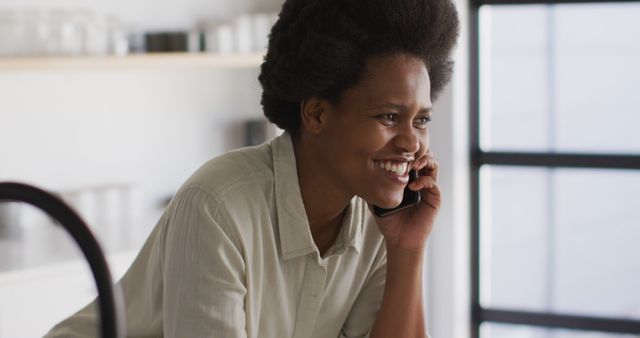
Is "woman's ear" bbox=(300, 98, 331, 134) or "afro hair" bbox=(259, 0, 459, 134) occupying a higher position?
"afro hair" bbox=(259, 0, 459, 134)

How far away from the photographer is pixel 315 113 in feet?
4.88

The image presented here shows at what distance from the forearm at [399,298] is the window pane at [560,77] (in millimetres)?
2588

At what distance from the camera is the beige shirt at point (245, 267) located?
1.35 m

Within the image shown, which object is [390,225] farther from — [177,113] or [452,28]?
[177,113]

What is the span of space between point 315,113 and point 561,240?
2876 millimetres

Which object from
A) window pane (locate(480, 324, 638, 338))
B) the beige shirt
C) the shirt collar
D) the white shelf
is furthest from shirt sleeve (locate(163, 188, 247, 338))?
window pane (locate(480, 324, 638, 338))

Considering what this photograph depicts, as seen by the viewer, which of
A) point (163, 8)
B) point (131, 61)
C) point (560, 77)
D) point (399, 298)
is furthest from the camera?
point (560, 77)

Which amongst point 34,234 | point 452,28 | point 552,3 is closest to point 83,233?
point 452,28

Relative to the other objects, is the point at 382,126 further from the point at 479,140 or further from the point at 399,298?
the point at 479,140

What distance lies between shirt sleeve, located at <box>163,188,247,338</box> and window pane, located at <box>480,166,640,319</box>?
2.96m

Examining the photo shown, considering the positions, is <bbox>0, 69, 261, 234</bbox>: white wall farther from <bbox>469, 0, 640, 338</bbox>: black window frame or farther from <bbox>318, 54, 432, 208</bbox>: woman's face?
<bbox>318, 54, 432, 208</bbox>: woman's face

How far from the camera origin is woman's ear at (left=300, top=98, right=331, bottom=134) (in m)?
1.47

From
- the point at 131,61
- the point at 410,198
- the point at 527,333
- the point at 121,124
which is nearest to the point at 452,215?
the point at 527,333

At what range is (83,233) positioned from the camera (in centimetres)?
71
